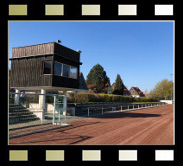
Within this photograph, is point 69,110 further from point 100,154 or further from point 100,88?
point 100,88

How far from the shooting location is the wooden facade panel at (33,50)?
13.7 m

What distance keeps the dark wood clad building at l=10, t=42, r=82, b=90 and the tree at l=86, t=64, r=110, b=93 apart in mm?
36610

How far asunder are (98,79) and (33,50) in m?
39.6

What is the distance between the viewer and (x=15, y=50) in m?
15.1

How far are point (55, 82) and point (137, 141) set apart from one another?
8786 mm

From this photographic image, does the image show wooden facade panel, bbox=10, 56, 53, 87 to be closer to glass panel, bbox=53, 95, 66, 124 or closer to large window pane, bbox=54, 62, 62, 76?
large window pane, bbox=54, 62, 62, 76

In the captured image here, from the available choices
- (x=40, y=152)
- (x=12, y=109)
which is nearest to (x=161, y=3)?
(x=40, y=152)

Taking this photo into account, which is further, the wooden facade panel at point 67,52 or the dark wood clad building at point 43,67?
the wooden facade panel at point 67,52

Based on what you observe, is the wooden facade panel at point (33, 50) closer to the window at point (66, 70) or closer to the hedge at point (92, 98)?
the window at point (66, 70)

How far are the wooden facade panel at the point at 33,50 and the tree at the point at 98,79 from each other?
37820 mm

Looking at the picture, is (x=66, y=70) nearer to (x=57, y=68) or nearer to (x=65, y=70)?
(x=65, y=70)

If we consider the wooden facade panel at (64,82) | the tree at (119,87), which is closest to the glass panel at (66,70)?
the wooden facade panel at (64,82)

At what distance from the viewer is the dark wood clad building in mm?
13641
